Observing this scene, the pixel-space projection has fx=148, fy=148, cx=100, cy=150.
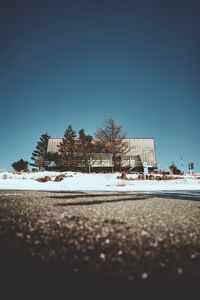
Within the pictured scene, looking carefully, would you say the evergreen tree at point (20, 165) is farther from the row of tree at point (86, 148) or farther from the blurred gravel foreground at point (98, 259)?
the blurred gravel foreground at point (98, 259)

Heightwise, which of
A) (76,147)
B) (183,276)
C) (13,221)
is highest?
(76,147)

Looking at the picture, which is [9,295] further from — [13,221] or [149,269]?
[13,221]

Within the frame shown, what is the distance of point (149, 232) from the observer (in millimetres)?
1405

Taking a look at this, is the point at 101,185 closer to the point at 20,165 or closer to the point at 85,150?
the point at 85,150

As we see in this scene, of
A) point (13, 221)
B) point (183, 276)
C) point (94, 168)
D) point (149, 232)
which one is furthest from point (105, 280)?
point (94, 168)

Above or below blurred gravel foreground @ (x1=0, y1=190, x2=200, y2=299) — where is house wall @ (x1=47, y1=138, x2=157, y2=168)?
above

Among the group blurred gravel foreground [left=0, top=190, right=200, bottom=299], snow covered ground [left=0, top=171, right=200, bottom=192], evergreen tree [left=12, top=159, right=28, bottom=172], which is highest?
evergreen tree [left=12, top=159, right=28, bottom=172]

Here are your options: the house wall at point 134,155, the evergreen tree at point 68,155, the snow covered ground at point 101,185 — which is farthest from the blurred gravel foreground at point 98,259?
the house wall at point 134,155

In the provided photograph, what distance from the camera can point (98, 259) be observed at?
39.7 inches

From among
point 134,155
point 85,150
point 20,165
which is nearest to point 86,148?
point 85,150

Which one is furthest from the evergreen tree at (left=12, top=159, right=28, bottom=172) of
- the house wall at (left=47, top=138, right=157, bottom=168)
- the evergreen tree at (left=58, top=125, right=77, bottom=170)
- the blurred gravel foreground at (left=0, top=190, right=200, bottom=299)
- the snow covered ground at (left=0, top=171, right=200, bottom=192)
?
the blurred gravel foreground at (left=0, top=190, right=200, bottom=299)

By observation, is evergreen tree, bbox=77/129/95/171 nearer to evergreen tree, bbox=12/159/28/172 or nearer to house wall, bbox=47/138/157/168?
house wall, bbox=47/138/157/168

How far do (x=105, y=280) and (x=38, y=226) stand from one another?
0.92m

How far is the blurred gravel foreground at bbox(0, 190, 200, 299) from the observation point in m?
0.77
